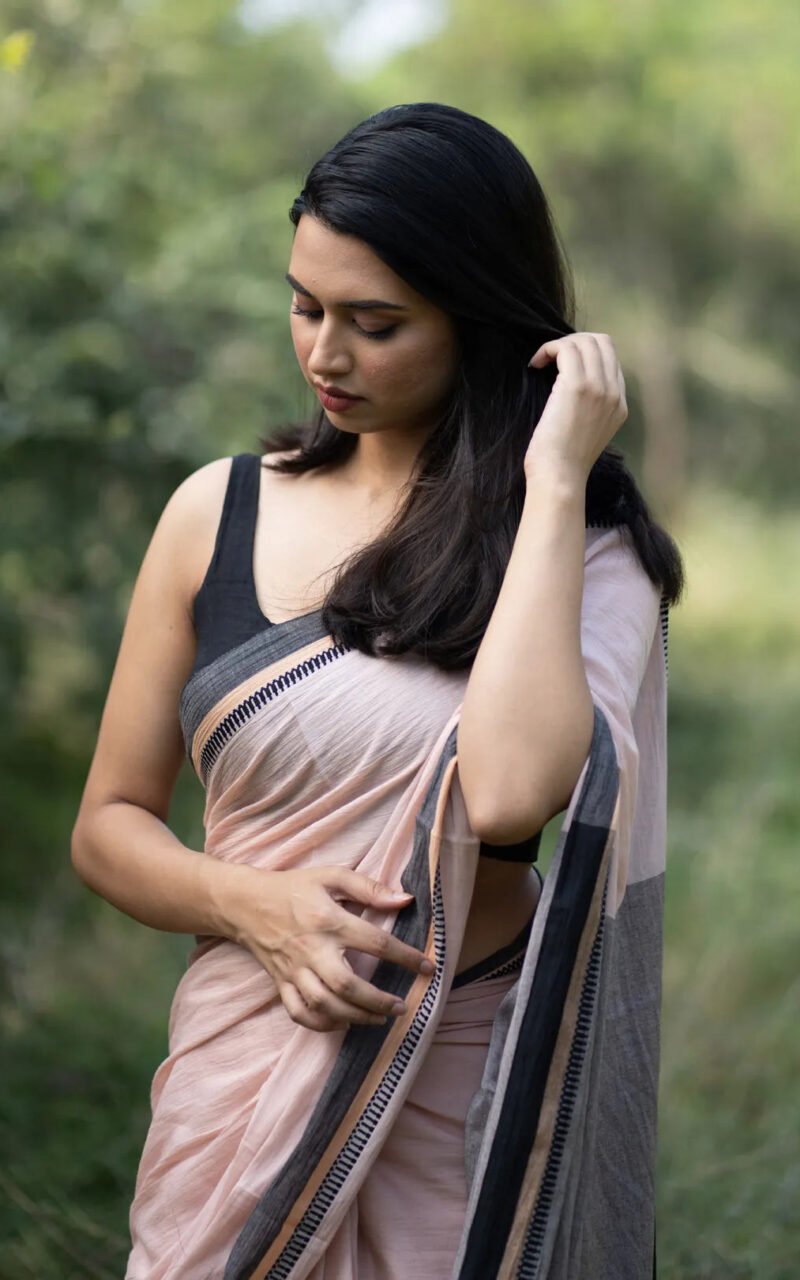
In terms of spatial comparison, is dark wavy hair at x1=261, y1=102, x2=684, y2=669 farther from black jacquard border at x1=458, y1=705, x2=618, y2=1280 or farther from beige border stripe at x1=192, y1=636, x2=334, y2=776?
black jacquard border at x1=458, y1=705, x2=618, y2=1280

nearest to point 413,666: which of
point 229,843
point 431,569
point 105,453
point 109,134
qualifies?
point 431,569

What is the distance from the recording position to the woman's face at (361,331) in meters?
1.60

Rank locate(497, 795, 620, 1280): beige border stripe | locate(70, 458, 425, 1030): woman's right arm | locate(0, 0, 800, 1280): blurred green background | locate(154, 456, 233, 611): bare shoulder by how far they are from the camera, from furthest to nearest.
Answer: locate(0, 0, 800, 1280): blurred green background < locate(154, 456, 233, 611): bare shoulder < locate(70, 458, 425, 1030): woman's right arm < locate(497, 795, 620, 1280): beige border stripe

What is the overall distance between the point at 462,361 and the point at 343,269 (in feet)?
0.63

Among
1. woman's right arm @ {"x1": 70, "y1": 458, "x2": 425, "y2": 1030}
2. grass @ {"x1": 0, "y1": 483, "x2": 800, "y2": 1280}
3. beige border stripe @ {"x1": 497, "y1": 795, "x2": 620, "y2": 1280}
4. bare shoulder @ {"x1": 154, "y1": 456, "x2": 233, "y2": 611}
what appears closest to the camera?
beige border stripe @ {"x1": 497, "y1": 795, "x2": 620, "y2": 1280}

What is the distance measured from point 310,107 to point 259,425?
500 cm

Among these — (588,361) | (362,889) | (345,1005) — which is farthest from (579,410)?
(345,1005)

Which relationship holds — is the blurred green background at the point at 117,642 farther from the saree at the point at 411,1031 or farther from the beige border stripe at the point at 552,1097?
the beige border stripe at the point at 552,1097

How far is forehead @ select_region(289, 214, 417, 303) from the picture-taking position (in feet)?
5.25

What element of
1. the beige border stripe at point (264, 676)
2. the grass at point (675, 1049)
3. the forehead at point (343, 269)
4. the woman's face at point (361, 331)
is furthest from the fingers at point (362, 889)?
the grass at point (675, 1049)

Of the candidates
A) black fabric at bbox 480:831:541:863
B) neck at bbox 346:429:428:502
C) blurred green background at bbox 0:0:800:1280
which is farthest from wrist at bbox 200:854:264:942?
blurred green background at bbox 0:0:800:1280

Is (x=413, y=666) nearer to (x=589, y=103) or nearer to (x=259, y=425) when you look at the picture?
(x=259, y=425)

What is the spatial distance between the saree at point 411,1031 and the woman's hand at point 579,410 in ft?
0.44

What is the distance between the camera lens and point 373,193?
5.22ft
